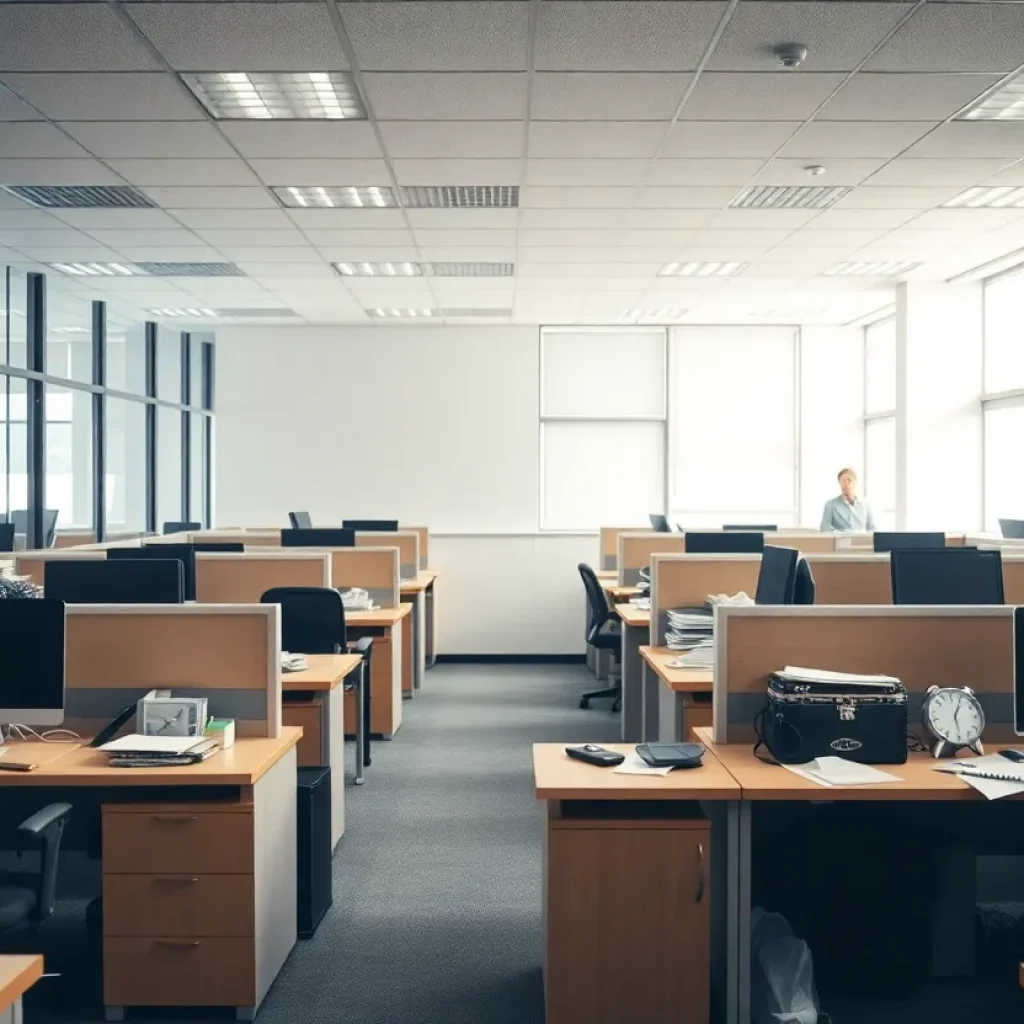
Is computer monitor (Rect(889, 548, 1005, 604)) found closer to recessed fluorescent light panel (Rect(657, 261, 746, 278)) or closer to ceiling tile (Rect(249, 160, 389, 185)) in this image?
ceiling tile (Rect(249, 160, 389, 185))

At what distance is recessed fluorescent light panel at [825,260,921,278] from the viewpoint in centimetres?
735

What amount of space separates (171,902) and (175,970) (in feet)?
0.58

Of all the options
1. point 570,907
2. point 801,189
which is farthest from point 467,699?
point 570,907

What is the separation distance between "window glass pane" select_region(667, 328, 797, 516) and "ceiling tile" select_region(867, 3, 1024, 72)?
5.85 m

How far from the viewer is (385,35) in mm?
3564

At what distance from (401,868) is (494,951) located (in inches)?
32.3

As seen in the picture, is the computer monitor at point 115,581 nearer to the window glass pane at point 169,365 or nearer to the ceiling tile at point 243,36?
the ceiling tile at point 243,36

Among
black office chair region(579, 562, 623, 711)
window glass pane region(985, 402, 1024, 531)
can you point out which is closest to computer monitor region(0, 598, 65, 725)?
black office chair region(579, 562, 623, 711)

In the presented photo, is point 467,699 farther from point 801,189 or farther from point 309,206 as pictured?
point 801,189

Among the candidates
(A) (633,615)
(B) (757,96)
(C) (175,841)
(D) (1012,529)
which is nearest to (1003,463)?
(D) (1012,529)

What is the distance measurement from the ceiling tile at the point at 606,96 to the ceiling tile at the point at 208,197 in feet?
5.96

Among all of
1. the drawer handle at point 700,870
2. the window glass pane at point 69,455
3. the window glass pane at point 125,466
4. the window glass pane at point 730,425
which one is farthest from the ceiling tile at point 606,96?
the window glass pane at point 125,466

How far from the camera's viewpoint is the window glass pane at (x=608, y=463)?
31.9ft

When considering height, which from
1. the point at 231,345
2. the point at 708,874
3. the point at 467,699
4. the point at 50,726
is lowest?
the point at 467,699
